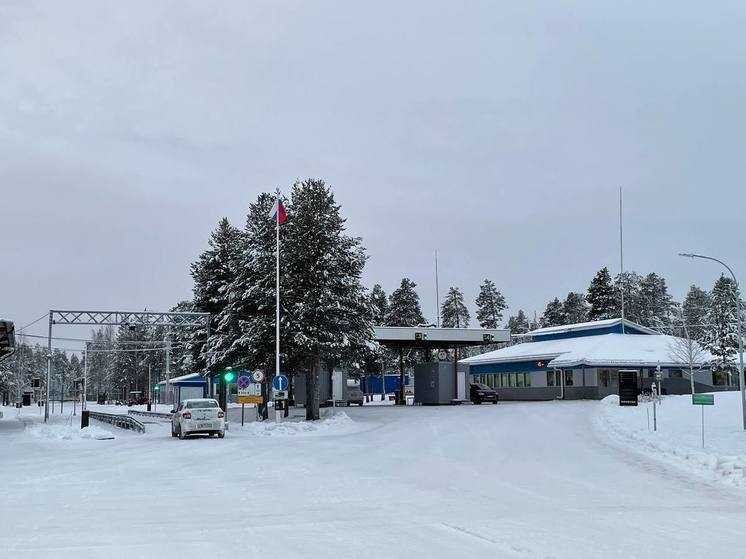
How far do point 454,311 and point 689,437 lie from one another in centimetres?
10095

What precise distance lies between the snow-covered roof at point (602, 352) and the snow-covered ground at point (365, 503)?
38961mm

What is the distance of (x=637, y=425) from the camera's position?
30797 millimetres

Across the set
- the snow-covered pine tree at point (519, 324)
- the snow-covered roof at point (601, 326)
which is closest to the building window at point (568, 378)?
the snow-covered roof at point (601, 326)

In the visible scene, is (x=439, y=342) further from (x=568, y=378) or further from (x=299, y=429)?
(x=299, y=429)

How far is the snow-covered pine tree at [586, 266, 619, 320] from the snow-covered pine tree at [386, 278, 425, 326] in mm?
23680

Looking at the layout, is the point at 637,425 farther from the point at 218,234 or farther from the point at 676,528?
the point at 218,234

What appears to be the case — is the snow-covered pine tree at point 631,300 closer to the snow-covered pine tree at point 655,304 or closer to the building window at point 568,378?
the snow-covered pine tree at point 655,304

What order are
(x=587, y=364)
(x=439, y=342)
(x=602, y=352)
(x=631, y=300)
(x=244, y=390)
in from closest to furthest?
1. (x=244, y=390)
2. (x=587, y=364)
3. (x=439, y=342)
4. (x=602, y=352)
5. (x=631, y=300)

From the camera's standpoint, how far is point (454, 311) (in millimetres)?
126062

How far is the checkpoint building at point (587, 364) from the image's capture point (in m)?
63.3

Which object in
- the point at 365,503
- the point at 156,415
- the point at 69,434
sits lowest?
the point at 156,415

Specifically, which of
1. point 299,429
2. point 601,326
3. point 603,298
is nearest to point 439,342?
point 601,326

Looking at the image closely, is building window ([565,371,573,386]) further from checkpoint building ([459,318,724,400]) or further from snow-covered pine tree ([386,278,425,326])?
snow-covered pine tree ([386,278,425,326])

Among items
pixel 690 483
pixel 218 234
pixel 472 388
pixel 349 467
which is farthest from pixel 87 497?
pixel 472 388
